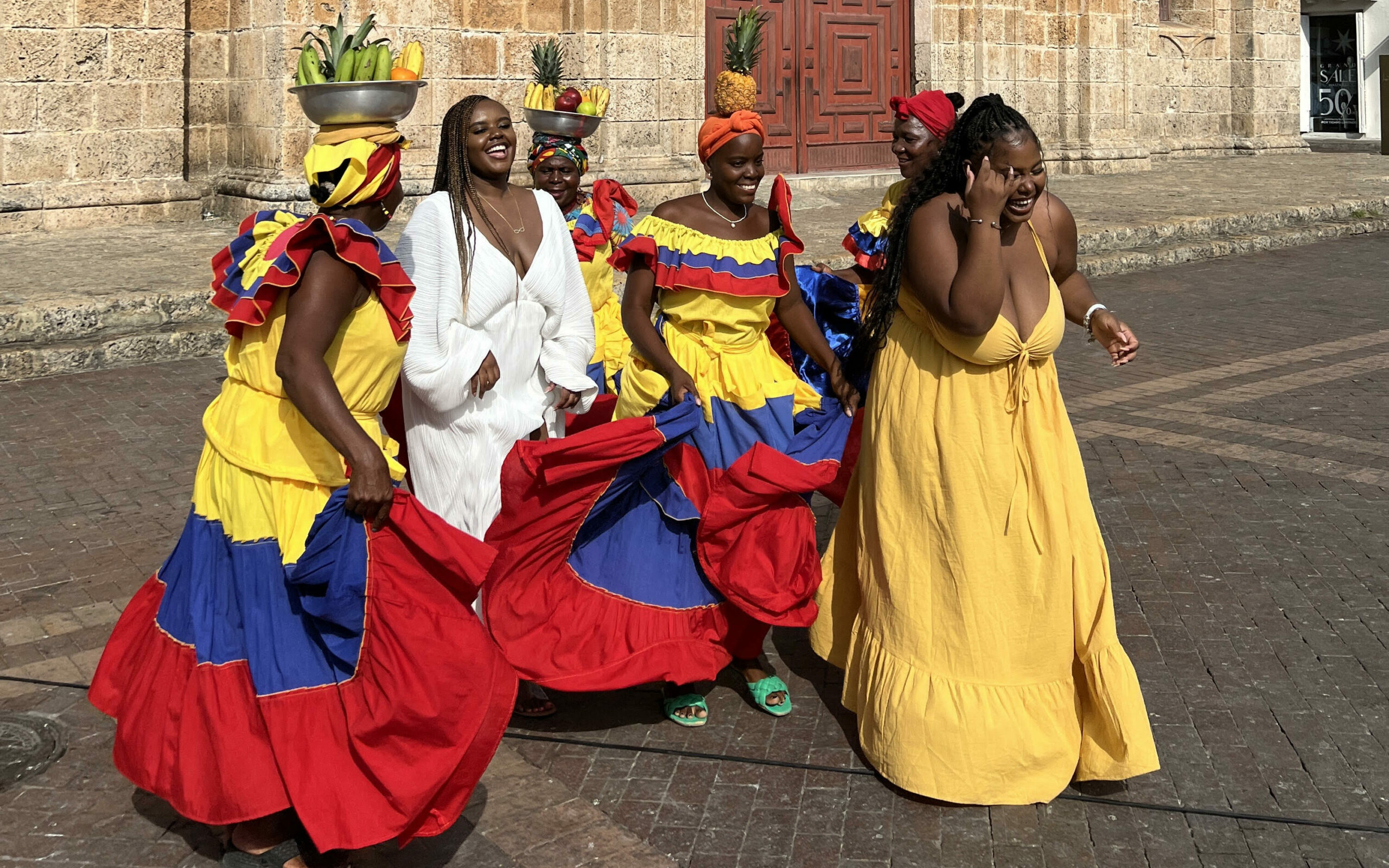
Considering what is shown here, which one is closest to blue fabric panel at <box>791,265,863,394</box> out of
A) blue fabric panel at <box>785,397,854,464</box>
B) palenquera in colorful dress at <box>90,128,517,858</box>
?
blue fabric panel at <box>785,397,854,464</box>

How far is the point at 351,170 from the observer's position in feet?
11.4

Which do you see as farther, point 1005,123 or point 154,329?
point 154,329

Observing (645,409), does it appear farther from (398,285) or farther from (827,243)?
(827,243)

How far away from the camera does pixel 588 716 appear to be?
4.48 meters

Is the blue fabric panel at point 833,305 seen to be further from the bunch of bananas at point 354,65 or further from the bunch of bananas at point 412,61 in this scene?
the bunch of bananas at point 354,65

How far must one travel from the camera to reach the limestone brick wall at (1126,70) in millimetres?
17938

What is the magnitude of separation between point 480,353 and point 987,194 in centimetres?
150

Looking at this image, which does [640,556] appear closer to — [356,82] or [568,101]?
[356,82]

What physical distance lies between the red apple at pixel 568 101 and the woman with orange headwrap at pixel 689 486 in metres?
1.88

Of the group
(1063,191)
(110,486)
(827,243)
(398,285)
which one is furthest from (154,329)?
(1063,191)

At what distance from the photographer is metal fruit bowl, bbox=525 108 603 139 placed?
20.9 feet

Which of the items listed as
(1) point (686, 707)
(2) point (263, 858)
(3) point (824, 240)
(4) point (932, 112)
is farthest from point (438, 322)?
(3) point (824, 240)

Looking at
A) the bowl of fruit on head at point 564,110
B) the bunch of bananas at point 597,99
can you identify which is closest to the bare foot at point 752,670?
the bowl of fruit on head at point 564,110

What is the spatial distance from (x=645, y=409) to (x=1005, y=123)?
1.44m
